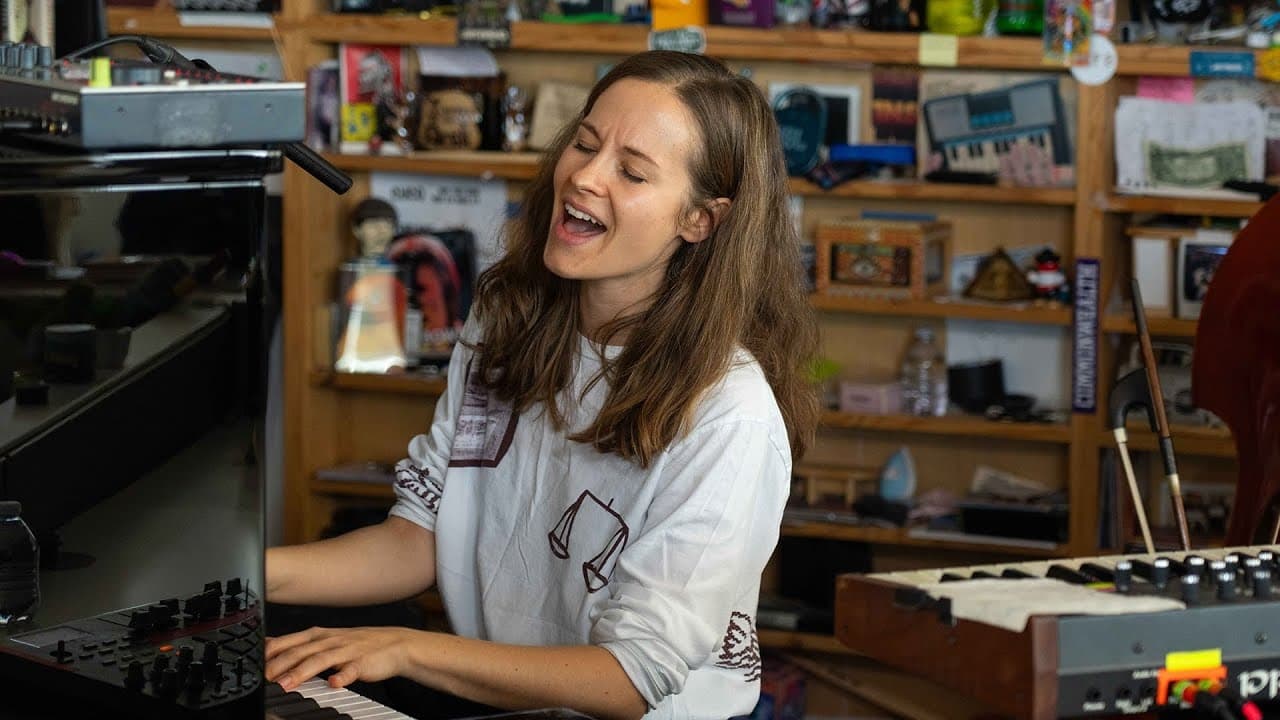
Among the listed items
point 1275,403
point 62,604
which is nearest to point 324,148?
point 1275,403

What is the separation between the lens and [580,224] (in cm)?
170

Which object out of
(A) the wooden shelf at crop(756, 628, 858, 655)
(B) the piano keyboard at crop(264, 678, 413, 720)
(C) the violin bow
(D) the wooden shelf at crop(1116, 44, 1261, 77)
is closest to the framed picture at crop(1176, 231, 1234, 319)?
(D) the wooden shelf at crop(1116, 44, 1261, 77)

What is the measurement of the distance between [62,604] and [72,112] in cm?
35

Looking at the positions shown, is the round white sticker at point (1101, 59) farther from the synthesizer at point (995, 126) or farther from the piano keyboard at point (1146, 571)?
the piano keyboard at point (1146, 571)

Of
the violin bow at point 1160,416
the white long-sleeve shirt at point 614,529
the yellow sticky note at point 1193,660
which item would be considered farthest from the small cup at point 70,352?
the violin bow at point 1160,416

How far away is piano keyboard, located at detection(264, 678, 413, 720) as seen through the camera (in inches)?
48.4

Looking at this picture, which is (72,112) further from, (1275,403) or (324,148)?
(324,148)

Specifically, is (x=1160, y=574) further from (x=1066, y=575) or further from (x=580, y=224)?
(x=580, y=224)

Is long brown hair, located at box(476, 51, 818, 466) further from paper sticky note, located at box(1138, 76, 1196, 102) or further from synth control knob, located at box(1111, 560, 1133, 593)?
paper sticky note, located at box(1138, 76, 1196, 102)

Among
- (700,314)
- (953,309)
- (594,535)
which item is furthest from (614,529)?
(953,309)

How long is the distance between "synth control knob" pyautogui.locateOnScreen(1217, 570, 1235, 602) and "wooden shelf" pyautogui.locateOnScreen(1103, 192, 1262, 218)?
6.87 feet

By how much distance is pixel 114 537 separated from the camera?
1.06 m

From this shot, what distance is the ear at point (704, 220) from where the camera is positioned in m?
1.74

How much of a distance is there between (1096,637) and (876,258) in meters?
2.23
